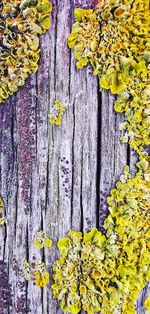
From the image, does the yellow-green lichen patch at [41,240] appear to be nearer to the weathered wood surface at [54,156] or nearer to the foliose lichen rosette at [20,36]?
the weathered wood surface at [54,156]

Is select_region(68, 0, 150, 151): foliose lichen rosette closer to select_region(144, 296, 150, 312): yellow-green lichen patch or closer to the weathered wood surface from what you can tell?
the weathered wood surface

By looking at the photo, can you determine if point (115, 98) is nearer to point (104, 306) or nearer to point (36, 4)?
point (36, 4)

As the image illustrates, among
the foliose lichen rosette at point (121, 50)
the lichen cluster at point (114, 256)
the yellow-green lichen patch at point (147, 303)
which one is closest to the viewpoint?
the foliose lichen rosette at point (121, 50)

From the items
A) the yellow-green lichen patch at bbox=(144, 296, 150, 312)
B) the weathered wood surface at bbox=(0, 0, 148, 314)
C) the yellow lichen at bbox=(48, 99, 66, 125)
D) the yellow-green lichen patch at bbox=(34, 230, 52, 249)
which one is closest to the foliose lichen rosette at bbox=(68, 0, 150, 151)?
the weathered wood surface at bbox=(0, 0, 148, 314)

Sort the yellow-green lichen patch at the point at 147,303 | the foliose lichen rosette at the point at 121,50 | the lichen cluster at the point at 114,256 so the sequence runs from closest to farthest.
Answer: the foliose lichen rosette at the point at 121,50 → the lichen cluster at the point at 114,256 → the yellow-green lichen patch at the point at 147,303

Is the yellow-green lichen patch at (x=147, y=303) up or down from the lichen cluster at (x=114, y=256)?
down

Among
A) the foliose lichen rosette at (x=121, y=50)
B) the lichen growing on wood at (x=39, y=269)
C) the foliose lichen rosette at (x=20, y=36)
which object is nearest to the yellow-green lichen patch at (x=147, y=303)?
the lichen growing on wood at (x=39, y=269)
